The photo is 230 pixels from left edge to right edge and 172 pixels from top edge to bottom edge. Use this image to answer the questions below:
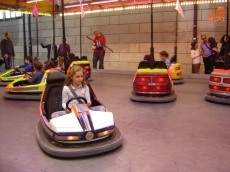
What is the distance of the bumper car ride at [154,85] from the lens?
4.16m

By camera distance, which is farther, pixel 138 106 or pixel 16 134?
pixel 138 106

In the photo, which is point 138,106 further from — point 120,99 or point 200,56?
point 200,56

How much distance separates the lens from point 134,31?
8.80 m

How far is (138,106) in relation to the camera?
12.9 ft

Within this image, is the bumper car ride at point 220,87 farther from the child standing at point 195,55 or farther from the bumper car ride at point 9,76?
the bumper car ride at point 9,76

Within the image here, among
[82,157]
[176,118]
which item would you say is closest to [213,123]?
[176,118]

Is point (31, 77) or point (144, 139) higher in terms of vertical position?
point (31, 77)

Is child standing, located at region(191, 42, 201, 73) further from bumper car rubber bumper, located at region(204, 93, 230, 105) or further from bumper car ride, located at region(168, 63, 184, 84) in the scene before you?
bumper car rubber bumper, located at region(204, 93, 230, 105)

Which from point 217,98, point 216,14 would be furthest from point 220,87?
point 216,14

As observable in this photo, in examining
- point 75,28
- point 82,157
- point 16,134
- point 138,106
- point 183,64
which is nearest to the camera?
point 82,157

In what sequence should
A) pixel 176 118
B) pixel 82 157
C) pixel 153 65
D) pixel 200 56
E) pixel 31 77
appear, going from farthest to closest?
pixel 200 56 < pixel 31 77 < pixel 153 65 < pixel 176 118 < pixel 82 157

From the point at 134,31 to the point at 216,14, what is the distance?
2.45 metres

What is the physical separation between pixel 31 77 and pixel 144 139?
280 cm

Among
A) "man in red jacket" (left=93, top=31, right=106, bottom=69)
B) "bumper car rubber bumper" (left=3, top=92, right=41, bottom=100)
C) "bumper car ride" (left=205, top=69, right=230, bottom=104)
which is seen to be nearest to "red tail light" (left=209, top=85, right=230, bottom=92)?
"bumper car ride" (left=205, top=69, right=230, bottom=104)
